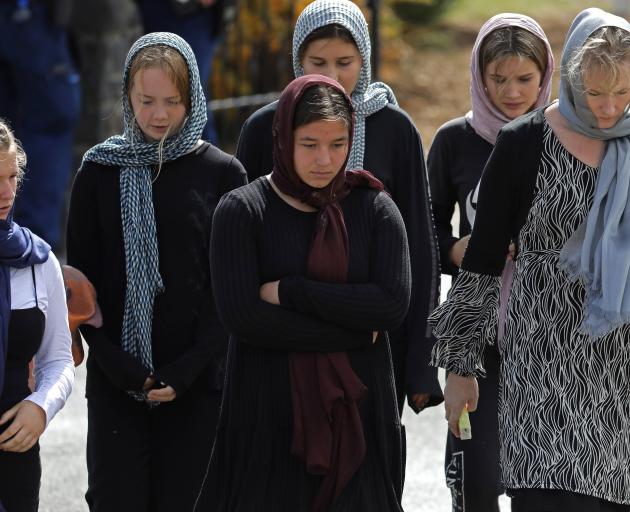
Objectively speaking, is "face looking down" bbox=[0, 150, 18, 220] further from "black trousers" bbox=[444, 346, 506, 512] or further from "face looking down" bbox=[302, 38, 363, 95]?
"black trousers" bbox=[444, 346, 506, 512]

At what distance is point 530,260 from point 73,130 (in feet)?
20.1

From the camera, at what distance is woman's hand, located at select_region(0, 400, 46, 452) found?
13.6 ft

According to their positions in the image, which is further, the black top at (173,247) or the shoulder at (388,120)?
the shoulder at (388,120)

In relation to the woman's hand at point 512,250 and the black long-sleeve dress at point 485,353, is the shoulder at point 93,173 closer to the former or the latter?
the black long-sleeve dress at point 485,353

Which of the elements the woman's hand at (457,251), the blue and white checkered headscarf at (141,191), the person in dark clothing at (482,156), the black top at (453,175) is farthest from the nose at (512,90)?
the blue and white checkered headscarf at (141,191)

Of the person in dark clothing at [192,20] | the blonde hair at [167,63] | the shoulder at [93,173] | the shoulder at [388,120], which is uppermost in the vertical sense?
the person in dark clothing at [192,20]

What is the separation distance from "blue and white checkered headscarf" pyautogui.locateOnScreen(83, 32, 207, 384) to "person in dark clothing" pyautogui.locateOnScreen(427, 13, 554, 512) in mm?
952

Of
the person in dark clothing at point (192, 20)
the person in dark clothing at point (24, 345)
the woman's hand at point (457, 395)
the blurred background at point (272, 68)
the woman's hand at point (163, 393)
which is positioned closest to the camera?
the person in dark clothing at point (24, 345)

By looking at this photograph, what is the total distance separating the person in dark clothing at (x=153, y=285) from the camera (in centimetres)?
470

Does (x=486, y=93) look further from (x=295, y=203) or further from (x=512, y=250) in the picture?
(x=295, y=203)

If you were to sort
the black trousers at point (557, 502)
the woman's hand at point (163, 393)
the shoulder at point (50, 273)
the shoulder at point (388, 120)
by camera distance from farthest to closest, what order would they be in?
1. the shoulder at point (388, 120)
2. the woman's hand at point (163, 393)
3. the shoulder at point (50, 273)
4. the black trousers at point (557, 502)

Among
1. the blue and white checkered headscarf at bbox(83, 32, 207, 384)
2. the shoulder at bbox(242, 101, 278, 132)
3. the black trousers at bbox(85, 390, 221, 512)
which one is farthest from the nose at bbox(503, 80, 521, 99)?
the black trousers at bbox(85, 390, 221, 512)

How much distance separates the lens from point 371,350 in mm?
4105

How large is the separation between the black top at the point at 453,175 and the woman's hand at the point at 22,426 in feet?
5.52
